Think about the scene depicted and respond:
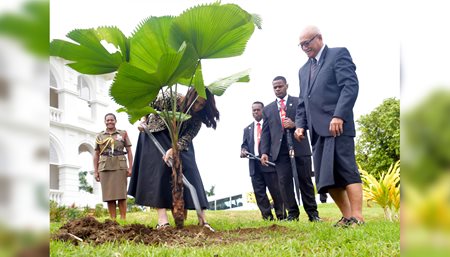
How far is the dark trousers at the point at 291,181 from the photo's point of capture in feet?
8.64

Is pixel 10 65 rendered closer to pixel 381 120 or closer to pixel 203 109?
pixel 381 120

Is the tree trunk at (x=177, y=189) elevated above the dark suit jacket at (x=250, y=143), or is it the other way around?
the dark suit jacket at (x=250, y=143)

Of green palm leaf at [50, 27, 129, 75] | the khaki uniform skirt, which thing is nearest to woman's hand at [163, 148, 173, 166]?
green palm leaf at [50, 27, 129, 75]

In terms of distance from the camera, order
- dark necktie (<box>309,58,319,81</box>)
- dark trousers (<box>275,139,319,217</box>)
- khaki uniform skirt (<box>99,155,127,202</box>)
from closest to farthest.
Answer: dark necktie (<box>309,58,319,81</box>) → dark trousers (<box>275,139,319,217</box>) → khaki uniform skirt (<box>99,155,127,202</box>)

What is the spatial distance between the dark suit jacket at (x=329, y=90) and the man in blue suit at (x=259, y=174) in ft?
2.40

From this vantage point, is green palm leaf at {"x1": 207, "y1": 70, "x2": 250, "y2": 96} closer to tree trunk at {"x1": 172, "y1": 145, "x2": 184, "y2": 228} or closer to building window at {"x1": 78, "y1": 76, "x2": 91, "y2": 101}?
tree trunk at {"x1": 172, "y1": 145, "x2": 184, "y2": 228}

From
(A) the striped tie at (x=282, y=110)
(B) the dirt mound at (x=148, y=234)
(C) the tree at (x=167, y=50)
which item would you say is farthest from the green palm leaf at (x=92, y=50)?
(A) the striped tie at (x=282, y=110)

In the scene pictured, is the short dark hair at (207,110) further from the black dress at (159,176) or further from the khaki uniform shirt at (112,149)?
the khaki uniform shirt at (112,149)

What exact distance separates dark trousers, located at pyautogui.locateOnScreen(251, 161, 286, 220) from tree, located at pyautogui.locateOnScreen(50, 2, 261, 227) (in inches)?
44.9

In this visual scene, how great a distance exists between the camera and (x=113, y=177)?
2.97 m

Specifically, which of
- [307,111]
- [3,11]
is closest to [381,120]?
[307,111]

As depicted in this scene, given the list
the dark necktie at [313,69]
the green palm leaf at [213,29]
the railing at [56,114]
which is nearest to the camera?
the railing at [56,114]

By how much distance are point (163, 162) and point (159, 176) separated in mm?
75

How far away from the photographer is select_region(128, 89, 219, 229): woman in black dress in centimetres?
245
